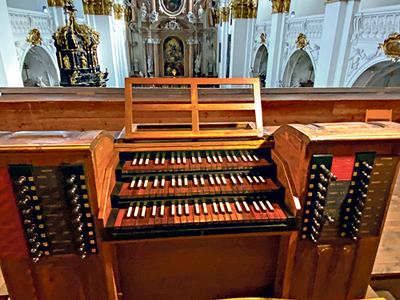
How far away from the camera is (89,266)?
1.96 meters

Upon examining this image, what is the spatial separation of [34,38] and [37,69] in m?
2.62

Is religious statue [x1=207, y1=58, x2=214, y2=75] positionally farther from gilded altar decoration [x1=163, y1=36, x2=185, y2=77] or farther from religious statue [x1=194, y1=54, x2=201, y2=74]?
gilded altar decoration [x1=163, y1=36, x2=185, y2=77]

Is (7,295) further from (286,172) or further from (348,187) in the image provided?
(348,187)

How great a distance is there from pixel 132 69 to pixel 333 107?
19.3 m

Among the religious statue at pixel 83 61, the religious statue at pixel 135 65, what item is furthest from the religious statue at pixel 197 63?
the religious statue at pixel 83 61

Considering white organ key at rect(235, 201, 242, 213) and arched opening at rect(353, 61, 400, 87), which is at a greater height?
arched opening at rect(353, 61, 400, 87)

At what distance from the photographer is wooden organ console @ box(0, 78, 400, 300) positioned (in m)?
1.73

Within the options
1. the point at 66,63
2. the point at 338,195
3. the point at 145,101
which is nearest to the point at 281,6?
the point at 66,63

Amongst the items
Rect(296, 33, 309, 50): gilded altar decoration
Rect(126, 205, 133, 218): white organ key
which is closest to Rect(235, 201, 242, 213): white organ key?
Rect(126, 205, 133, 218): white organ key

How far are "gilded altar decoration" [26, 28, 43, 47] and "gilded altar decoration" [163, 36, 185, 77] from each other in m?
11.8

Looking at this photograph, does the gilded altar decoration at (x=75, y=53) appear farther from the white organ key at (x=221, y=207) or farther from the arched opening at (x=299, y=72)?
the white organ key at (x=221, y=207)

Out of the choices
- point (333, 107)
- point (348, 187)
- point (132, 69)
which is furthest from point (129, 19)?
point (348, 187)

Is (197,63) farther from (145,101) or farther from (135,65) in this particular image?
(145,101)

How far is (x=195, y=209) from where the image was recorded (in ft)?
6.41
